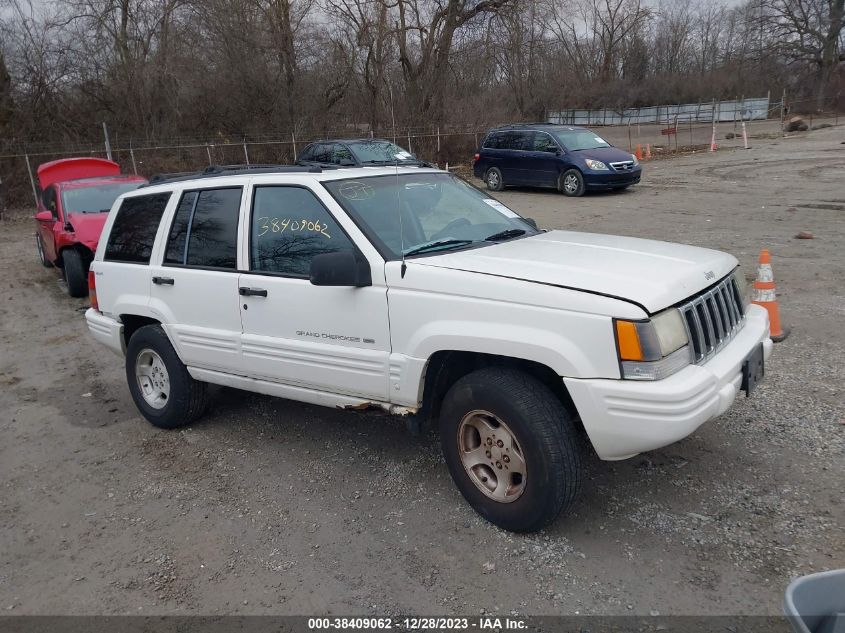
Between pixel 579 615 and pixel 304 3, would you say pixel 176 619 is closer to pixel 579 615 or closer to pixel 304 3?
pixel 579 615

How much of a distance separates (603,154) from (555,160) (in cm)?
121

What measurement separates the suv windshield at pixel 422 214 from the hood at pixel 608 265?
0.21 m

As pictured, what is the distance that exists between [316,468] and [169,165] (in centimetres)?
2088

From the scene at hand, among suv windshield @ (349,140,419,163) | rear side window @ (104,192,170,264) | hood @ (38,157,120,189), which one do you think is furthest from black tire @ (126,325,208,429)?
suv windshield @ (349,140,419,163)

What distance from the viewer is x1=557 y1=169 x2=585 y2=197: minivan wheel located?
17000mm

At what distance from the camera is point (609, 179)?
54.8 feet

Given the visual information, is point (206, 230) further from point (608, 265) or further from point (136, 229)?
point (608, 265)

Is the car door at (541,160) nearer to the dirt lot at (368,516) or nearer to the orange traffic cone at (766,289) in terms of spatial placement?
the dirt lot at (368,516)

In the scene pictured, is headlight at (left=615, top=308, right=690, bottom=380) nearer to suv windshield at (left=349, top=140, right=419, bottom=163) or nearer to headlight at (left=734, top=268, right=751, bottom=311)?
headlight at (left=734, top=268, right=751, bottom=311)

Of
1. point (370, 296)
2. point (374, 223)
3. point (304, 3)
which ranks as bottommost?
point (370, 296)

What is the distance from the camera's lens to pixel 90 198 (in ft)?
35.0

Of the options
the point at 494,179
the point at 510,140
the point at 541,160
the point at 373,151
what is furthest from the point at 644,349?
the point at 494,179

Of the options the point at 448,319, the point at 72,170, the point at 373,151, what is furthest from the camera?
the point at 373,151

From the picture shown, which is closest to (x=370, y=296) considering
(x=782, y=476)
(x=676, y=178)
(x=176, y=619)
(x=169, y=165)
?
(x=176, y=619)
